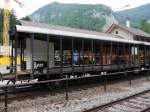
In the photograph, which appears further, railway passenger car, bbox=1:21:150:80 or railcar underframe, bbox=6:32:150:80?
railcar underframe, bbox=6:32:150:80

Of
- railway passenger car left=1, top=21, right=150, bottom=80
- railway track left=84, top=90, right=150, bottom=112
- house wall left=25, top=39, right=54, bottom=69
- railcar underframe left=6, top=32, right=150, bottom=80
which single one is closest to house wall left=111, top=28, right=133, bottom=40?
railcar underframe left=6, top=32, right=150, bottom=80

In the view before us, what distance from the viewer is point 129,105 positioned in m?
10.8

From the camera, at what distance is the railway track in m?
9.87

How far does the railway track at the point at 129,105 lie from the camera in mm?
9872

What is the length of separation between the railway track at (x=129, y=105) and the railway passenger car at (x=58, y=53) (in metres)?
4.13

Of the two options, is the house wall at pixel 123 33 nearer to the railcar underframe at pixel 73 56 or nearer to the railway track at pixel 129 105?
the railcar underframe at pixel 73 56

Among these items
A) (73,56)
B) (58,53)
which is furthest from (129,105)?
(73,56)

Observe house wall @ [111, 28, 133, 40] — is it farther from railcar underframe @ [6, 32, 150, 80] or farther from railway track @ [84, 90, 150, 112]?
railway track @ [84, 90, 150, 112]

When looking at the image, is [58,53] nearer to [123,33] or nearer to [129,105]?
[129,105]

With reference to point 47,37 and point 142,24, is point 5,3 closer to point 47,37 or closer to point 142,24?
point 47,37

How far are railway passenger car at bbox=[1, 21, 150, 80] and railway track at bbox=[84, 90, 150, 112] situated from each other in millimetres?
4132

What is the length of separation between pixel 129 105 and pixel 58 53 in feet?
17.8

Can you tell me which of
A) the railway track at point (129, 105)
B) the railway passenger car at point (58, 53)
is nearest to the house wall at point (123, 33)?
the railway passenger car at point (58, 53)

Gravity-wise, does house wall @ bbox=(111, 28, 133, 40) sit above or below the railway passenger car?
above
